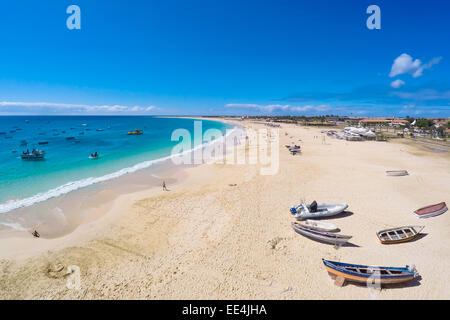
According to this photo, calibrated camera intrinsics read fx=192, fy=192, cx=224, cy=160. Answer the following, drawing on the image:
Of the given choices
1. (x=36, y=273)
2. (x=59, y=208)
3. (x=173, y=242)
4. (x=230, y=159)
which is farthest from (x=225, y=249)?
(x=230, y=159)

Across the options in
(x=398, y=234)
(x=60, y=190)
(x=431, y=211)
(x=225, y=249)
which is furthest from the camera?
(x=60, y=190)

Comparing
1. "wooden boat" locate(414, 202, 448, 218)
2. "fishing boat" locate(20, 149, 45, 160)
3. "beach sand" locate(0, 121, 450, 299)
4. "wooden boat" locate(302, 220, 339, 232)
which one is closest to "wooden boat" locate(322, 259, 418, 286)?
"beach sand" locate(0, 121, 450, 299)

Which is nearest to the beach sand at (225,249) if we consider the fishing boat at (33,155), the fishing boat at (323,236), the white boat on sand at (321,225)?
the fishing boat at (323,236)

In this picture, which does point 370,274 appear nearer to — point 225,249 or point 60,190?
point 225,249

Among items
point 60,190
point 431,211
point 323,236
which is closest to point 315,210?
point 323,236

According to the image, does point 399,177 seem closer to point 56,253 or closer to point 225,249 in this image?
point 225,249
